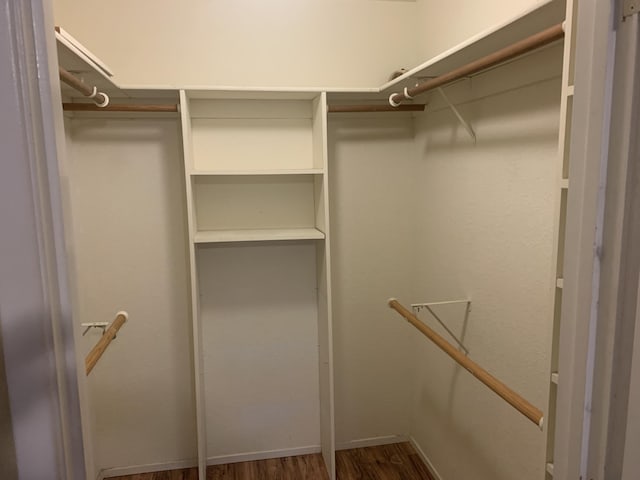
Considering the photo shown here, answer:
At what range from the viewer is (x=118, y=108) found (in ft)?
6.87

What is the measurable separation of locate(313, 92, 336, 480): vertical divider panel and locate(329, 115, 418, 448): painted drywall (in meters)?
0.12

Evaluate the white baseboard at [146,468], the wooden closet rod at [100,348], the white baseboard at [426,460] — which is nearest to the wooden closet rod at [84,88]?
the wooden closet rod at [100,348]

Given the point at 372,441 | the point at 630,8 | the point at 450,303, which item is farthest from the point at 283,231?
the point at 630,8

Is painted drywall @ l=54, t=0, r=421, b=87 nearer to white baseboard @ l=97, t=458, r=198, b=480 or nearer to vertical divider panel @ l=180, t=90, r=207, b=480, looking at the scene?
vertical divider panel @ l=180, t=90, r=207, b=480

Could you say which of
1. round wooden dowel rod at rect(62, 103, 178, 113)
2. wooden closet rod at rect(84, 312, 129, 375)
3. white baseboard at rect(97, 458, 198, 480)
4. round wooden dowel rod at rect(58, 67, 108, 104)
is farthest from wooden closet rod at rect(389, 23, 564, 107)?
white baseboard at rect(97, 458, 198, 480)

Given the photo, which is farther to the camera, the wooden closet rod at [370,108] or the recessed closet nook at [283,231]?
the wooden closet rod at [370,108]

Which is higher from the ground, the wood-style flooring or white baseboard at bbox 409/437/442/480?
white baseboard at bbox 409/437/442/480

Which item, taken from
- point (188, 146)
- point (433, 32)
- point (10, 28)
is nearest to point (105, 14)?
point (188, 146)

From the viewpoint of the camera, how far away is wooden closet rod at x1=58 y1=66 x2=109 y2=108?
1495 mm

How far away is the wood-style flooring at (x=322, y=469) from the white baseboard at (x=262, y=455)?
0.07 ft

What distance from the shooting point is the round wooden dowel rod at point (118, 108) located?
2.06 meters

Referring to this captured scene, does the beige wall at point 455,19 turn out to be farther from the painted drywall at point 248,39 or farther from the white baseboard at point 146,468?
the white baseboard at point 146,468

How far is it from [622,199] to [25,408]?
0.84 meters

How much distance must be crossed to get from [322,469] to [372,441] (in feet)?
1.20
